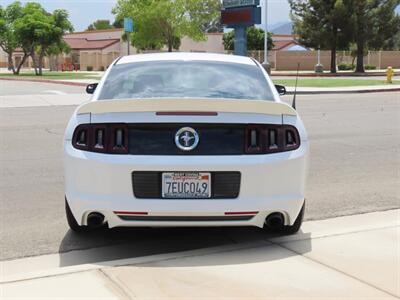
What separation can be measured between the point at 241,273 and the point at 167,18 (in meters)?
60.4

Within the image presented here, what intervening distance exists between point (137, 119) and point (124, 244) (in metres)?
1.25

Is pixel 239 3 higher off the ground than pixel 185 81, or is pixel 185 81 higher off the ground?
pixel 239 3

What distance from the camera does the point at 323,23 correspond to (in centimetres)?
5494

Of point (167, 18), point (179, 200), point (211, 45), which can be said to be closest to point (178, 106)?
point (179, 200)

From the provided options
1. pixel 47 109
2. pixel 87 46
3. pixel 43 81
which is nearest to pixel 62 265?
pixel 47 109

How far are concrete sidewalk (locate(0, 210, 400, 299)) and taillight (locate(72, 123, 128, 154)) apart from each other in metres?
0.85

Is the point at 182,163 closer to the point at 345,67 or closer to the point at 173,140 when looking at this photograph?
the point at 173,140

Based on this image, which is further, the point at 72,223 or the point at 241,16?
the point at 241,16

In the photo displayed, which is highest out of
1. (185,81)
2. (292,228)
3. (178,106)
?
(185,81)

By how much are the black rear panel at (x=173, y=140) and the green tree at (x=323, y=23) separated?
1994 inches

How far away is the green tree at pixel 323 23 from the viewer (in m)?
53.2

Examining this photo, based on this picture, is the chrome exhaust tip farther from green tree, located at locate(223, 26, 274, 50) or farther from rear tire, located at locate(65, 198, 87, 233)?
green tree, located at locate(223, 26, 274, 50)

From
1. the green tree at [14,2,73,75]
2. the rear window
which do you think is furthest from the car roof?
the green tree at [14,2,73,75]

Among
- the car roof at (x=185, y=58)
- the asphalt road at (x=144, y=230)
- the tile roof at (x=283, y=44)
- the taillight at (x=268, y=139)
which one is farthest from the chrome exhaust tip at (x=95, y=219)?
the tile roof at (x=283, y=44)
